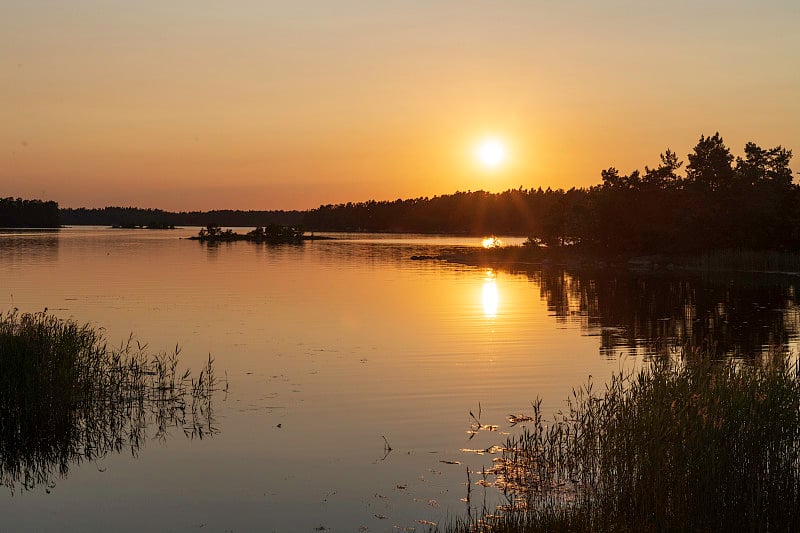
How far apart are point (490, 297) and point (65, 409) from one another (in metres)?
45.9

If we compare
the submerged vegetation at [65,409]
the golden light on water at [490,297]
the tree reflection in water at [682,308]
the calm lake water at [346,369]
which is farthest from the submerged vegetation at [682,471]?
the golden light on water at [490,297]

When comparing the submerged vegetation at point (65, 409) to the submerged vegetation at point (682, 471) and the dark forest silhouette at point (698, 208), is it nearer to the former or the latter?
the submerged vegetation at point (682, 471)

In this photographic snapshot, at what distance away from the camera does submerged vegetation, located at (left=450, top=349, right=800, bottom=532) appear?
13.2 metres

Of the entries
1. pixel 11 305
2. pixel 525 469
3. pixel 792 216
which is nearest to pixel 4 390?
pixel 525 469

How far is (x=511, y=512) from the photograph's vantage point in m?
13.5

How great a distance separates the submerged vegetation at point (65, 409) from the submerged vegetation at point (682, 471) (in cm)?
934

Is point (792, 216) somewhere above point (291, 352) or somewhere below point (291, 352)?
above

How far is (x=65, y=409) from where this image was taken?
1991 cm

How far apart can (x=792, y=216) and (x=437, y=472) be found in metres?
82.3

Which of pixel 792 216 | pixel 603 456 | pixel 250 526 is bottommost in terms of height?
pixel 250 526

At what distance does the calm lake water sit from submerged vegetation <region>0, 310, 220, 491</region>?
63cm

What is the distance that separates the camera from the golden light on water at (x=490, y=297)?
51656 mm

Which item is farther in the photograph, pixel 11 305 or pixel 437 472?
Answer: pixel 11 305

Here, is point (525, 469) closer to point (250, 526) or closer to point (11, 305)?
point (250, 526)
